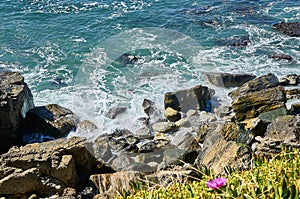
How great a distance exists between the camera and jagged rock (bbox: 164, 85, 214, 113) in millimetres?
16734

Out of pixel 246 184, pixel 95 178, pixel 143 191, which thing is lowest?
pixel 95 178

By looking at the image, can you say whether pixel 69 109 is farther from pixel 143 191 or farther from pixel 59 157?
pixel 143 191

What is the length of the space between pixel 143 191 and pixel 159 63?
17.9 meters

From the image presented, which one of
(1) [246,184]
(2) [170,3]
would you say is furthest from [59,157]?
(2) [170,3]

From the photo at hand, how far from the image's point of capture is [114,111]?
1723 cm

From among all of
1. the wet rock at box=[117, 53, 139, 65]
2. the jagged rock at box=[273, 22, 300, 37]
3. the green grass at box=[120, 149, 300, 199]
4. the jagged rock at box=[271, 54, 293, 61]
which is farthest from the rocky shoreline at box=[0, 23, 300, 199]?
the jagged rock at box=[273, 22, 300, 37]

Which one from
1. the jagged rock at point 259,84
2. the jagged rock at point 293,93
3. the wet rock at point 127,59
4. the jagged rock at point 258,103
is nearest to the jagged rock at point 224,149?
the jagged rock at point 258,103

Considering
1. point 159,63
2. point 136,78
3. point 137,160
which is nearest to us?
point 137,160

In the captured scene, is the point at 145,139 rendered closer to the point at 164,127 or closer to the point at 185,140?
the point at 164,127

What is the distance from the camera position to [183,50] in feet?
76.8

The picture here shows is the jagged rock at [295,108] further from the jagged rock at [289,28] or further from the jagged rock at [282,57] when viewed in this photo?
the jagged rock at [289,28]

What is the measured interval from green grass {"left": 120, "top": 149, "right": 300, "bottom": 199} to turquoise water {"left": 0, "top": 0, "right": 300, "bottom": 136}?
12.1 metres

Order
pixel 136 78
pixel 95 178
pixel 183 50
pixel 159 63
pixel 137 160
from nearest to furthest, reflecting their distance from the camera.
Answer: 1. pixel 95 178
2. pixel 137 160
3. pixel 136 78
4. pixel 159 63
5. pixel 183 50

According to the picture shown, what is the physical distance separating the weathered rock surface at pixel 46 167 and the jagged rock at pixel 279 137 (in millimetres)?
4570
